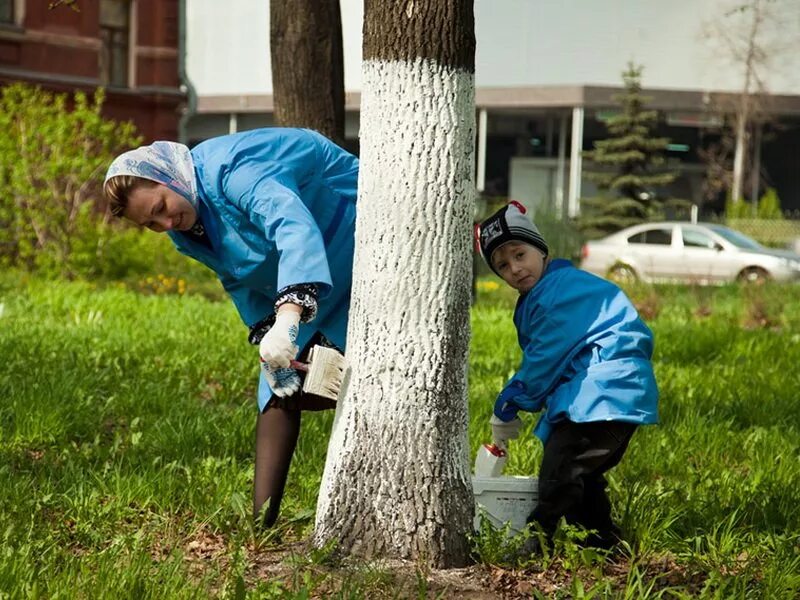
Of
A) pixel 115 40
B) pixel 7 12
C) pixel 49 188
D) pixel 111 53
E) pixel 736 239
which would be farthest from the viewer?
pixel 115 40

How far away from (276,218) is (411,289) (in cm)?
43

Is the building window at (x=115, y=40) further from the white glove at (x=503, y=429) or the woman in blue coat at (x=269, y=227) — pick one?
the white glove at (x=503, y=429)

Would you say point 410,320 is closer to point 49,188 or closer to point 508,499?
point 508,499

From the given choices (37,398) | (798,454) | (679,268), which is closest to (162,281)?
(37,398)

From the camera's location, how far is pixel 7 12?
A: 80.7ft

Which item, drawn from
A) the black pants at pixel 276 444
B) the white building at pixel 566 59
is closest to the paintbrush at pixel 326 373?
the black pants at pixel 276 444

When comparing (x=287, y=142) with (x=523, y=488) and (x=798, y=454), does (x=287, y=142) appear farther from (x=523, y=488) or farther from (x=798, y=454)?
(x=798, y=454)

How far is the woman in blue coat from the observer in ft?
11.6

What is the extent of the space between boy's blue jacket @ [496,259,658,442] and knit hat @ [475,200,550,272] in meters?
0.13

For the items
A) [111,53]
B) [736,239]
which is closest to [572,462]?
[736,239]

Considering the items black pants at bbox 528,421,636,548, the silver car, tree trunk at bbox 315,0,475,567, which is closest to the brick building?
the silver car

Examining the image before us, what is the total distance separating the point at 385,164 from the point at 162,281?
32.6 feet

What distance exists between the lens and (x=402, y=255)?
3.68 m

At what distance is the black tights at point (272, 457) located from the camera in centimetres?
414
